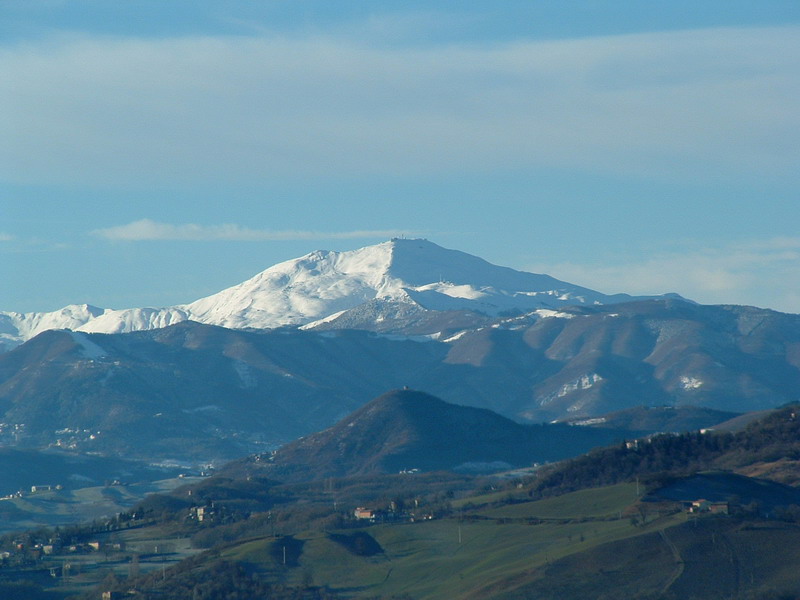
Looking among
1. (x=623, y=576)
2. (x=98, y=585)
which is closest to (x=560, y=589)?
(x=623, y=576)

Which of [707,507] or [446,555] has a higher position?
[707,507]

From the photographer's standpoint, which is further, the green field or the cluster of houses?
the cluster of houses

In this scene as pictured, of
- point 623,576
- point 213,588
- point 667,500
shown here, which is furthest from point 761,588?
point 213,588

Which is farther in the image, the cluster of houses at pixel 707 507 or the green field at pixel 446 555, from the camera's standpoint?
the cluster of houses at pixel 707 507

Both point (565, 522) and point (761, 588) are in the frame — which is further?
point (565, 522)

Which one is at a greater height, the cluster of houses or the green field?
the cluster of houses

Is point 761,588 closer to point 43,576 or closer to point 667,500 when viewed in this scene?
point 667,500

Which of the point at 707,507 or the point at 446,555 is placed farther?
the point at 446,555

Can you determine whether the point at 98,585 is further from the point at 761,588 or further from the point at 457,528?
the point at 761,588

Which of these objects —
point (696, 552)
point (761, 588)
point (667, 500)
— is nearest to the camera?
point (761, 588)

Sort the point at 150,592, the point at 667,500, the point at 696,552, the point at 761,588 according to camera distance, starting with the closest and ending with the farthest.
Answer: the point at 761,588 < the point at 696,552 < the point at 150,592 < the point at 667,500

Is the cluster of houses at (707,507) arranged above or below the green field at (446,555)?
above
